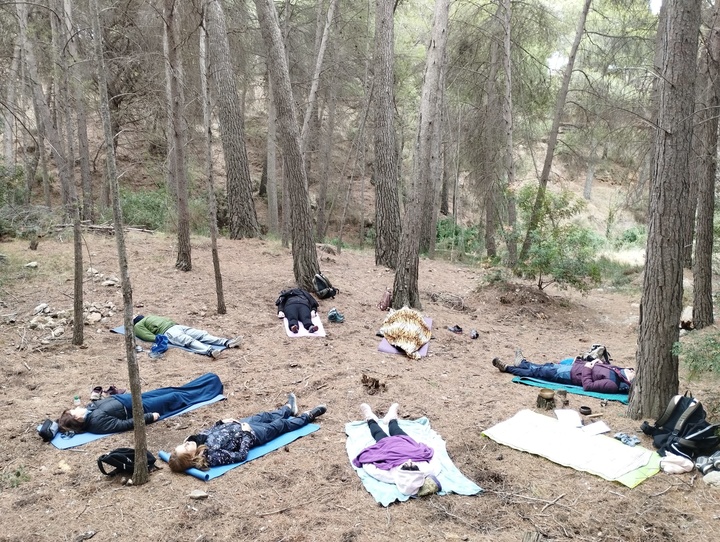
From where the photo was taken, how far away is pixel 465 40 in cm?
1341

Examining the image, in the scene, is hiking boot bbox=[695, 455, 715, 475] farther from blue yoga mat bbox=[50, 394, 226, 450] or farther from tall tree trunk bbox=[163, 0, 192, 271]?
tall tree trunk bbox=[163, 0, 192, 271]

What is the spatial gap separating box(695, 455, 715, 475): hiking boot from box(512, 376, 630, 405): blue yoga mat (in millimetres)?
1554

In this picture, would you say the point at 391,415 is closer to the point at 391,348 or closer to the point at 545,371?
the point at 391,348

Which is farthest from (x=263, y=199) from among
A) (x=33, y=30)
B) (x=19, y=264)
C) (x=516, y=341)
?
(x=516, y=341)

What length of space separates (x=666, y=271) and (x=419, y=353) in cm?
331

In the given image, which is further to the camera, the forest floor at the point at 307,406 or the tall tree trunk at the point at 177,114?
the tall tree trunk at the point at 177,114

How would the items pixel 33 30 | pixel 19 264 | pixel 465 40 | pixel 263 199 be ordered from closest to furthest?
pixel 19 264 < pixel 33 30 < pixel 465 40 < pixel 263 199

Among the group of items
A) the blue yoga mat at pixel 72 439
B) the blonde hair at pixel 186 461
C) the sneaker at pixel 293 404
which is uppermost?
the sneaker at pixel 293 404

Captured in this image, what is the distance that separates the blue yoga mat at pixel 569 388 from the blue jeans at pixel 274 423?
2.81 metres

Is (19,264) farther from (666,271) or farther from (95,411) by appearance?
(666,271)

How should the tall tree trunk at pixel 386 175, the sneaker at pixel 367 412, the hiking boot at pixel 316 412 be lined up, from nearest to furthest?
the sneaker at pixel 367 412 → the hiking boot at pixel 316 412 → the tall tree trunk at pixel 386 175

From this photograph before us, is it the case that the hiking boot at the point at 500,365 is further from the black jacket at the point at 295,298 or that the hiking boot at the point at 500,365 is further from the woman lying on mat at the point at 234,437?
the black jacket at the point at 295,298

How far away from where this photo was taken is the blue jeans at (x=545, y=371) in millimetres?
6309

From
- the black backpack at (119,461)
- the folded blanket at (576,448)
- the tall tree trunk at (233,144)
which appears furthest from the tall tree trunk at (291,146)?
the black backpack at (119,461)
